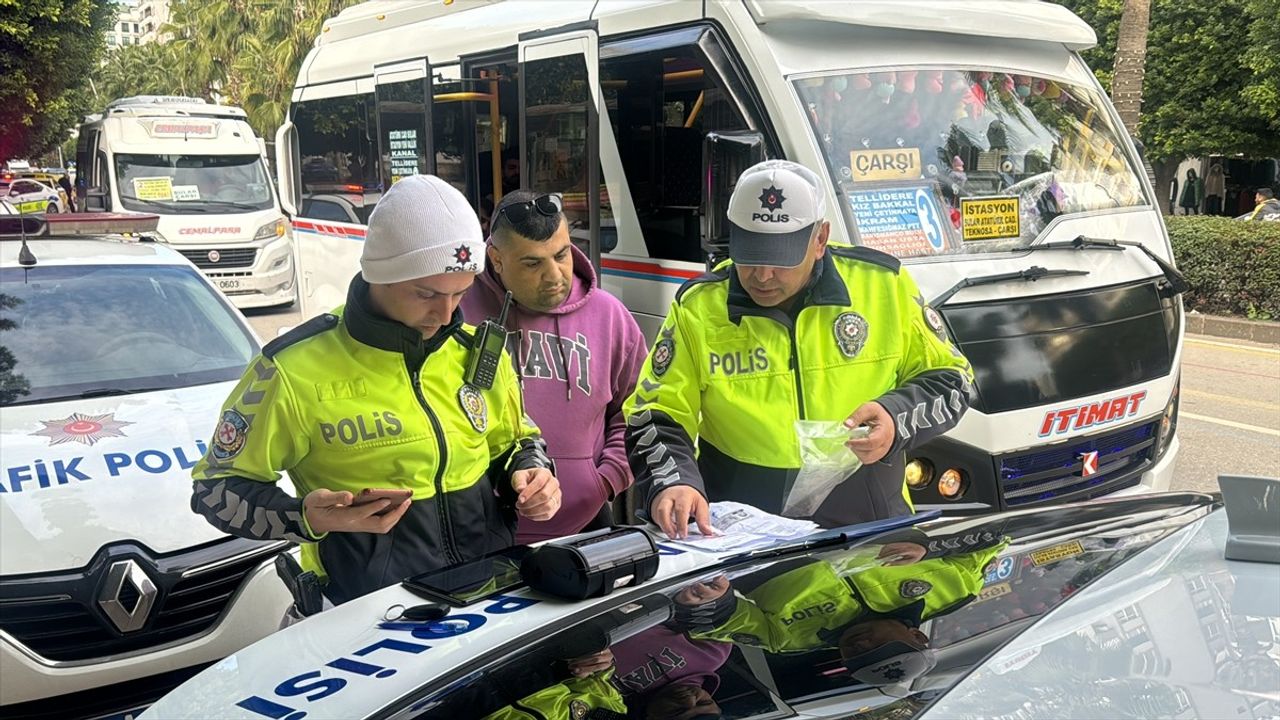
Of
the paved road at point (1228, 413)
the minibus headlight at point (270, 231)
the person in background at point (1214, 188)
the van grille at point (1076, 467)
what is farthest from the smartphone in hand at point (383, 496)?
the person in background at point (1214, 188)

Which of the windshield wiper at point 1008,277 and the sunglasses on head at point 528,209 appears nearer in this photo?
the sunglasses on head at point 528,209

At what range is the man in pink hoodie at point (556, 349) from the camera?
10.1ft

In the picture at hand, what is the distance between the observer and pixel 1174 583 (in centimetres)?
145

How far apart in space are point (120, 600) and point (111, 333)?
63.1 inches

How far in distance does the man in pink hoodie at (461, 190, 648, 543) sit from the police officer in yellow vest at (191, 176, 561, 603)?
734 mm

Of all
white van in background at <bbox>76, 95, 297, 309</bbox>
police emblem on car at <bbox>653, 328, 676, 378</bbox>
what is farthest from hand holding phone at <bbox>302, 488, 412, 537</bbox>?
white van in background at <bbox>76, 95, 297, 309</bbox>

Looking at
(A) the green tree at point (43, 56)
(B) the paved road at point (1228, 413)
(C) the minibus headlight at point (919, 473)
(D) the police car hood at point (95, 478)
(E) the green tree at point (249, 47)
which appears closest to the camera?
(D) the police car hood at point (95, 478)

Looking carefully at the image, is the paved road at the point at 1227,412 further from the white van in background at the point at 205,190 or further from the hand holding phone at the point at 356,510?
the hand holding phone at the point at 356,510

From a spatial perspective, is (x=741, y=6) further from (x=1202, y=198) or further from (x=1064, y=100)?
(x=1202, y=198)

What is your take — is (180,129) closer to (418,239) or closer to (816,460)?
(418,239)

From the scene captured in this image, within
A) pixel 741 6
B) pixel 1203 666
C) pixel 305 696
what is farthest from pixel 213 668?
pixel 741 6

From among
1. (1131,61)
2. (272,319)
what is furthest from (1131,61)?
(272,319)

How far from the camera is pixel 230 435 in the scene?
2.28 metres

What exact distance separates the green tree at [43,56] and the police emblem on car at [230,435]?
15.7 metres
